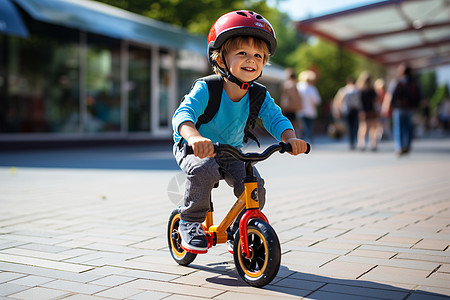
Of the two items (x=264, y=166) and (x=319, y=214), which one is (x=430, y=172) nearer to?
(x=264, y=166)

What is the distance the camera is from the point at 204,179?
3332 mm

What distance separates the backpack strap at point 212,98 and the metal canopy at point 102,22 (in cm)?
1100

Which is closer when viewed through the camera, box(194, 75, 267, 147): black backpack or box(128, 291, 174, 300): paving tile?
box(128, 291, 174, 300): paving tile

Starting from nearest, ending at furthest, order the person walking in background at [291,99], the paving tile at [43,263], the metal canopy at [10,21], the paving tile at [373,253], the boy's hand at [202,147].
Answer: the boy's hand at [202,147] → the paving tile at [43,263] → the paving tile at [373,253] → the metal canopy at [10,21] → the person walking in background at [291,99]

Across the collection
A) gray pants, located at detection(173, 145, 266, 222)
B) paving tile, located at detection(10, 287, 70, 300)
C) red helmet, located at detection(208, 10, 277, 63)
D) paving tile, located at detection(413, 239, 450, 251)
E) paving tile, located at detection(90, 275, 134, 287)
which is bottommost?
paving tile, located at detection(10, 287, 70, 300)

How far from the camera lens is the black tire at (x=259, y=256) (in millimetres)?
2967

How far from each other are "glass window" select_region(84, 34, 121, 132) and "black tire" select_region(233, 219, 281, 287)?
48.2 feet

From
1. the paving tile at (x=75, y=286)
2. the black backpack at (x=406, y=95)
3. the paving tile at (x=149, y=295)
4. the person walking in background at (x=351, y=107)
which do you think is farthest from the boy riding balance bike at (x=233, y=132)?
the person walking in background at (x=351, y=107)

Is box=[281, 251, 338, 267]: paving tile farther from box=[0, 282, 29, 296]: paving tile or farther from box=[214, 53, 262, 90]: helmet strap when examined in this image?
box=[0, 282, 29, 296]: paving tile

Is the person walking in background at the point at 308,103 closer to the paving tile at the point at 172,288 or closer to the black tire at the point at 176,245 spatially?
the black tire at the point at 176,245

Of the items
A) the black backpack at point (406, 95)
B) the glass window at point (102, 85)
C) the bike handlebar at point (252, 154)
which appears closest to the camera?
the bike handlebar at point (252, 154)

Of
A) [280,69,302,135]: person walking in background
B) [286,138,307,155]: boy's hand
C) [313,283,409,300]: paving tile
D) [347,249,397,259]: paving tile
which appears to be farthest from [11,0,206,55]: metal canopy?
[313,283,409,300]: paving tile

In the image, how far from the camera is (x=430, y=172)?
9.44 m

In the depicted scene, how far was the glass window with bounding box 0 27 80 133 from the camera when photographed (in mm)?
14758
